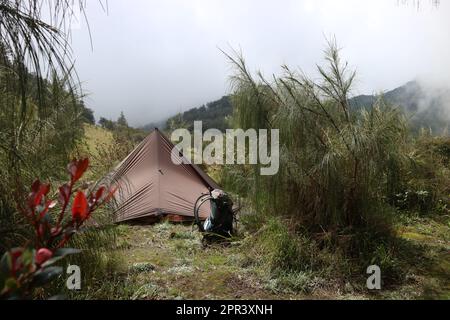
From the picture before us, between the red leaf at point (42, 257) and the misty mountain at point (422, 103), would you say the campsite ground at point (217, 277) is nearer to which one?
the misty mountain at point (422, 103)

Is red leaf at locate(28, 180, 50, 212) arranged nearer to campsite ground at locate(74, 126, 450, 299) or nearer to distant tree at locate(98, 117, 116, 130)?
campsite ground at locate(74, 126, 450, 299)

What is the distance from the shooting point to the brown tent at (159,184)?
6.91 m

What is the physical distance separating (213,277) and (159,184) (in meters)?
3.30

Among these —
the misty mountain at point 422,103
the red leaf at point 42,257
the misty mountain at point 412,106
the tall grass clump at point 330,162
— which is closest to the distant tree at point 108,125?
the misty mountain at point 412,106

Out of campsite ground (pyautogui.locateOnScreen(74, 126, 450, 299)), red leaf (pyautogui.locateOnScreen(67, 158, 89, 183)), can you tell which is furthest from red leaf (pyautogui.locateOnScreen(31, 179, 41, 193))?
campsite ground (pyautogui.locateOnScreen(74, 126, 450, 299))

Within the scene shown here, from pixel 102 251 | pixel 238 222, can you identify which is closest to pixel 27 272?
pixel 102 251

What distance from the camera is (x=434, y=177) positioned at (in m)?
7.89

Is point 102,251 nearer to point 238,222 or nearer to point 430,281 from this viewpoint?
point 238,222

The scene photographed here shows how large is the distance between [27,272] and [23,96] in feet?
3.39

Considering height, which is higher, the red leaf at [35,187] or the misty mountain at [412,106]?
the misty mountain at [412,106]

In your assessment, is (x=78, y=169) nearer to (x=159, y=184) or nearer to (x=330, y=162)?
(x=330, y=162)

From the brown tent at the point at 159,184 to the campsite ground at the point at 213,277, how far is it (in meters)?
1.29

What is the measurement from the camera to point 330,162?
4355mm

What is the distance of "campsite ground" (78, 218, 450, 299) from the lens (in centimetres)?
369
